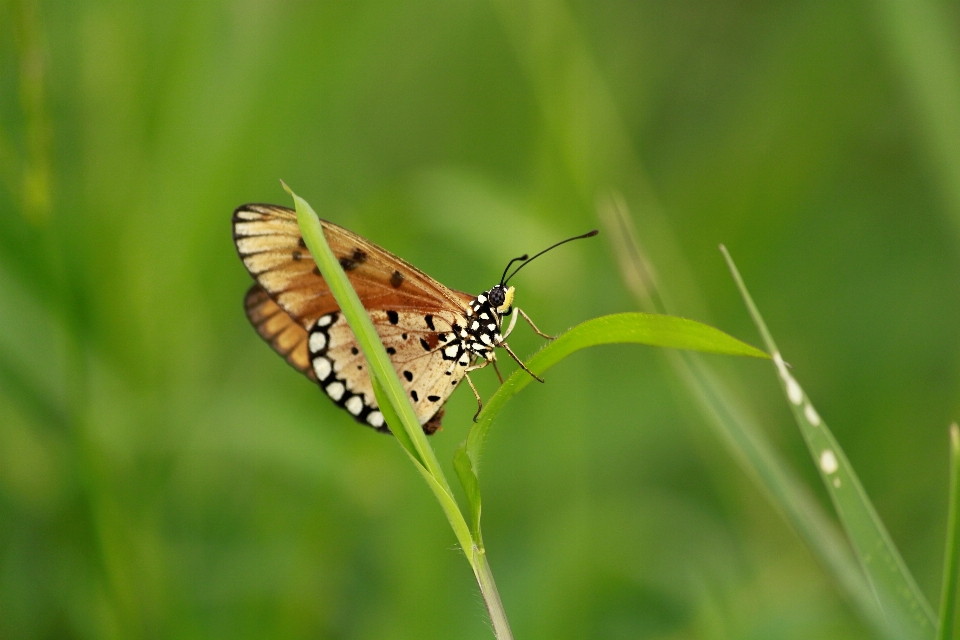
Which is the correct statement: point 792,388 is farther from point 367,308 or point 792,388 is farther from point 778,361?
point 367,308

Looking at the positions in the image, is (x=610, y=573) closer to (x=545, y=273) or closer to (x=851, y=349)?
(x=545, y=273)

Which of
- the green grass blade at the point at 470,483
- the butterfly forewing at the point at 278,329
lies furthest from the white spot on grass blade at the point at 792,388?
the butterfly forewing at the point at 278,329

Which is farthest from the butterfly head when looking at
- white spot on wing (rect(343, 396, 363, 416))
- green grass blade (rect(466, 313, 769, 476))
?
green grass blade (rect(466, 313, 769, 476))

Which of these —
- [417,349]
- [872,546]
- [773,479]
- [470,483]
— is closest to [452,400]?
[417,349]

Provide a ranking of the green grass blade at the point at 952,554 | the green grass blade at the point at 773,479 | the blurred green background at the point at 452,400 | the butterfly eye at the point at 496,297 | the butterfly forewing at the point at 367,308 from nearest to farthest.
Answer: the green grass blade at the point at 952,554
the green grass blade at the point at 773,479
the butterfly forewing at the point at 367,308
the butterfly eye at the point at 496,297
the blurred green background at the point at 452,400

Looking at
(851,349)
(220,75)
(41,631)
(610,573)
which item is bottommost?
(851,349)

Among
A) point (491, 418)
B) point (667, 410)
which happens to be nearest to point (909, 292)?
point (667, 410)

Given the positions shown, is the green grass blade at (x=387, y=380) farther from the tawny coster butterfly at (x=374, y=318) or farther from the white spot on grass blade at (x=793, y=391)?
the tawny coster butterfly at (x=374, y=318)
